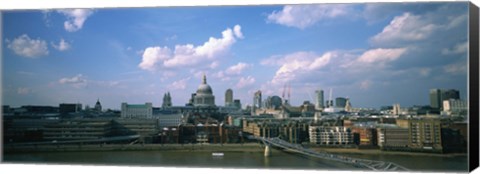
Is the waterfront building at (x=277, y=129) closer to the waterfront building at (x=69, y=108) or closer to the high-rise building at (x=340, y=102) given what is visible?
the high-rise building at (x=340, y=102)

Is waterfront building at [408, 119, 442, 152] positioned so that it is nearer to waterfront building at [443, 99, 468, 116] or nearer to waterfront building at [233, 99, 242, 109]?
waterfront building at [443, 99, 468, 116]

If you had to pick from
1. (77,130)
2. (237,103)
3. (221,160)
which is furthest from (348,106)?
(77,130)

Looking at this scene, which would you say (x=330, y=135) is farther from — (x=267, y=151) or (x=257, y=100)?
(x=257, y=100)

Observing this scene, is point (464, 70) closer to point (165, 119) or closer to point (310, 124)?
point (310, 124)

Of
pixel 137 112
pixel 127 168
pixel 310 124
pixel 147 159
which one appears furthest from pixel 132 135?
pixel 310 124

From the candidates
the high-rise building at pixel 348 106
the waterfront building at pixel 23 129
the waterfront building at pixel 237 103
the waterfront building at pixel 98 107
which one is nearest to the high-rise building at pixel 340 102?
the high-rise building at pixel 348 106

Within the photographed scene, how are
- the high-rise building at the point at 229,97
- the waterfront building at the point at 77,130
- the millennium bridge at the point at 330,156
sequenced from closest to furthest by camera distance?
the millennium bridge at the point at 330,156
the high-rise building at the point at 229,97
the waterfront building at the point at 77,130
